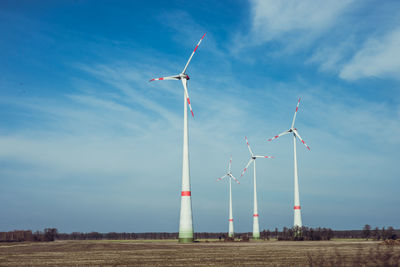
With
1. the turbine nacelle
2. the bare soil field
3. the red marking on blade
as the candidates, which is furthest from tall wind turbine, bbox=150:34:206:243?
the bare soil field

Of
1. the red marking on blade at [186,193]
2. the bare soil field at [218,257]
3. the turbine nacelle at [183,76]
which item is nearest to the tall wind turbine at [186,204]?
the red marking on blade at [186,193]

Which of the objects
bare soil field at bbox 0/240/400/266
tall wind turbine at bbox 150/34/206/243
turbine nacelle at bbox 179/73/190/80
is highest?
turbine nacelle at bbox 179/73/190/80

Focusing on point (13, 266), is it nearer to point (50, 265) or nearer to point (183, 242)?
point (50, 265)

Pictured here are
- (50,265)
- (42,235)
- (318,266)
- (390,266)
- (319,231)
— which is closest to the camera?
(390,266)

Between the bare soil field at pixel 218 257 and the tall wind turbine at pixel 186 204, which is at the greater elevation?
the tall wind turbine at pixel 186 204

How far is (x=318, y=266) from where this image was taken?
20719mm

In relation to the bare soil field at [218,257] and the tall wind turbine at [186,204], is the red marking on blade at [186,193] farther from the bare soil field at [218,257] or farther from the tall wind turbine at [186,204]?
the bare soil field at [218,257]

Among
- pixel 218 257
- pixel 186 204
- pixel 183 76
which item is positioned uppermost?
pixel 183 76

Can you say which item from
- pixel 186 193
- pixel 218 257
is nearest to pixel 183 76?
pixel 186 193

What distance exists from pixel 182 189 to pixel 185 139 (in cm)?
759

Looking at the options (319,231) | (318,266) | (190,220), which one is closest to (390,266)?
(318,266)

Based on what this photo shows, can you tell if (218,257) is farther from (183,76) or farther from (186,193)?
(183,76)

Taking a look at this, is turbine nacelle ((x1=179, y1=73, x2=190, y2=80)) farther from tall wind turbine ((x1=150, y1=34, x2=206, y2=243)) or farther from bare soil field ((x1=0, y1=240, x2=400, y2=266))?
bare soil field ((x1=0, y1=240, x2=400, y2=266))

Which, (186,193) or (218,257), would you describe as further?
(186,193)
